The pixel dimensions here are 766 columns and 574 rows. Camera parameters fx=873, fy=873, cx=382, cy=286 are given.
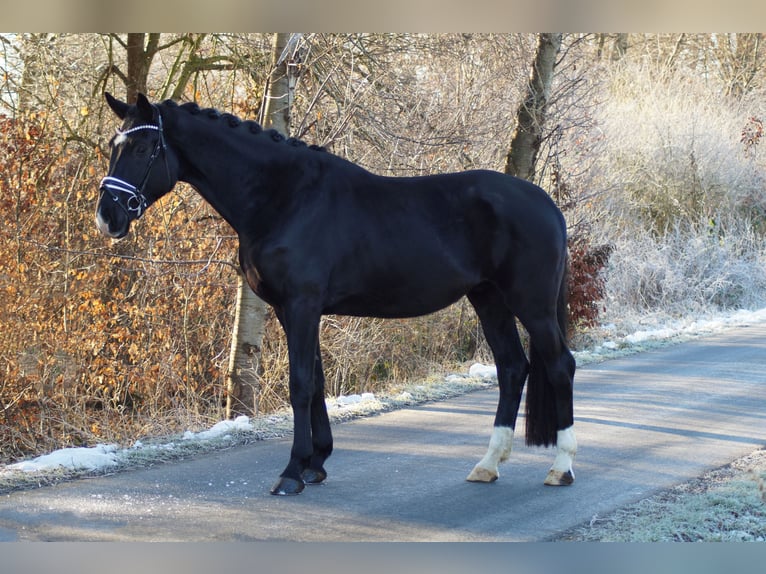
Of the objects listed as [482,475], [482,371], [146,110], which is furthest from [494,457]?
[482,371]

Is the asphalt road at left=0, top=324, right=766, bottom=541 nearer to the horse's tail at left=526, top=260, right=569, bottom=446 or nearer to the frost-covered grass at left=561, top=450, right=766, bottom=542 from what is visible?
the frost-covered grass at left=561, top=450, right=766, bottom=542

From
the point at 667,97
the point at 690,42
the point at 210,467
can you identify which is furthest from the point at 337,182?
the point at 690,42

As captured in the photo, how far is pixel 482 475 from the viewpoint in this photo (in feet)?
18.6

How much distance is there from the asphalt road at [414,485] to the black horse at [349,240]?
28 cm

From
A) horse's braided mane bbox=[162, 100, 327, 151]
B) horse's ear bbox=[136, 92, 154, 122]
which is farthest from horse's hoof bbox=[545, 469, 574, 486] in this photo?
horse's ear bbox=[136, 92, 154, 122]

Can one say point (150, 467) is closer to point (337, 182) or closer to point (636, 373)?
point (337, 182)

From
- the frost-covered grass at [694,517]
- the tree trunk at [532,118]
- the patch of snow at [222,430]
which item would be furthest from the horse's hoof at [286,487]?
the tree trunk at [532,118]

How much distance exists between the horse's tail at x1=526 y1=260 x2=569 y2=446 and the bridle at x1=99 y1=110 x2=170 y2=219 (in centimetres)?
263

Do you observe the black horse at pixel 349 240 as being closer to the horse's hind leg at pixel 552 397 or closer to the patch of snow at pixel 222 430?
the horse's hind leg at pixel 552 397

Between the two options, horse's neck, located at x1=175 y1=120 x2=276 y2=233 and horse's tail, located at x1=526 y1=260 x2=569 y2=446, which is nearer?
horse's neck, located at x1=175 y1=120 x2=276 y2=233

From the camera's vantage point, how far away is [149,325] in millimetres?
9492

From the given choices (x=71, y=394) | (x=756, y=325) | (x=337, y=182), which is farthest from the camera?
(x=756, y=325)

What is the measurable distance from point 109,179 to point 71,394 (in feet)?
14.8

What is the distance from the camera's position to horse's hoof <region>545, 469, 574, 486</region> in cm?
556
